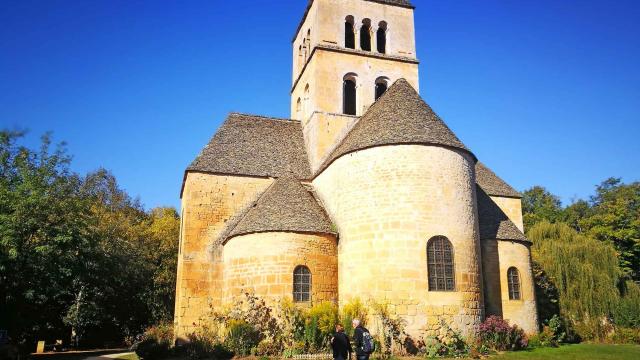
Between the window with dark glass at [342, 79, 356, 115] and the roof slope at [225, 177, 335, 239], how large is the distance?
6597 millimetres

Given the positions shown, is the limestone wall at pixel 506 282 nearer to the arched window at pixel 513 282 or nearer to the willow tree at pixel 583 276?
the arched window at pixel 513 282

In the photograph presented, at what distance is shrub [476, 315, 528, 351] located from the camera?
17578 millimetres

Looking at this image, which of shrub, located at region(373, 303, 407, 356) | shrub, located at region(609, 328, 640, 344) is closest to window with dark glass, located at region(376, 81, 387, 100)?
shrub, located at region(373, 303, 407, 356)

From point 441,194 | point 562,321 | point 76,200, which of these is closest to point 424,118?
point 441,194

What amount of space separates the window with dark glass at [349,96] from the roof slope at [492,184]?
7585mm

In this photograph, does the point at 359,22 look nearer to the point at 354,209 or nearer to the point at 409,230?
the point at 354,209

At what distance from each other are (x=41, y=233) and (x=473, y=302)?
16.6 meters

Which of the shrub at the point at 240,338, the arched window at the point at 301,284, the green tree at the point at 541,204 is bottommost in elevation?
the shrub at the point at 240,338

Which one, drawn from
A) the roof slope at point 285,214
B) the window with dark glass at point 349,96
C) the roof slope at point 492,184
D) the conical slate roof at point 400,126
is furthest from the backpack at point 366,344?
the window with dark glass at point 349,96

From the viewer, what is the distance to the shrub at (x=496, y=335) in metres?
17.6

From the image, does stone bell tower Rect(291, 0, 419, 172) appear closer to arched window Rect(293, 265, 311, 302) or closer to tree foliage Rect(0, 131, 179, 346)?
arched window Rect(293, 265, 311, 302)

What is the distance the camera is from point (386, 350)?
16.4 meters

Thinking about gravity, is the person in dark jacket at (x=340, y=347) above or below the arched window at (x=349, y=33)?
below

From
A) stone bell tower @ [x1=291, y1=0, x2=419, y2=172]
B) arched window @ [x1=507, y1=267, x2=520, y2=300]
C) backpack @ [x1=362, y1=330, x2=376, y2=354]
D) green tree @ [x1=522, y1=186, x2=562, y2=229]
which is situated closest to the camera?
backpack @ [x1=362, y1=330, x2=376, y2=354]
